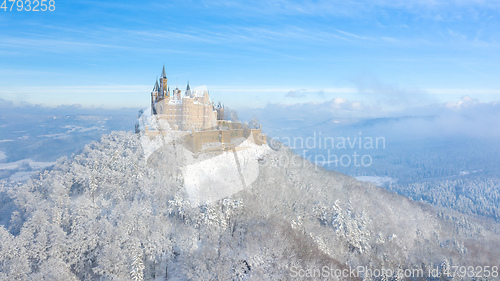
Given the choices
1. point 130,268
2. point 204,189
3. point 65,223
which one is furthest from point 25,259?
point 204,189

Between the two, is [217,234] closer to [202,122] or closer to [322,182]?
[202,122]

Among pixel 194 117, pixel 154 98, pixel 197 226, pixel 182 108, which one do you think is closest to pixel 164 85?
pixel 154 98

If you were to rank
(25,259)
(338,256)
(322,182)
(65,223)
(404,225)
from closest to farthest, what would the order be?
(25,259), (65,223), (338,256), (404,225), (322,182)

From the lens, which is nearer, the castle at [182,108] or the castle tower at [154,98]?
the castle at [182,108]

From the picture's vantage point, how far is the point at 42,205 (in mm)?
34844

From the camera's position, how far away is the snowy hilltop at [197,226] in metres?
28.6

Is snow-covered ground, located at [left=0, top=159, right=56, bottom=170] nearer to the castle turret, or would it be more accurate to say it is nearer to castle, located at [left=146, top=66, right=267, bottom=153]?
the castle turret

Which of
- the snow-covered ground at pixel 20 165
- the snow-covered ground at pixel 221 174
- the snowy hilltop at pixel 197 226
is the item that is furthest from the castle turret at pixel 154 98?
the snow-covered ground at pixel 20 165

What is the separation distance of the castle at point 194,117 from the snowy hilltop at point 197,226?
3476 mm

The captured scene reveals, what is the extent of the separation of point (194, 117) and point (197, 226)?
30861 millimetres

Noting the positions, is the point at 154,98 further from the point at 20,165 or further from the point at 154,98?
the point at 20,165

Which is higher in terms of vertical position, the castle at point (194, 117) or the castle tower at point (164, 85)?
the castle tower at point (164, 85)

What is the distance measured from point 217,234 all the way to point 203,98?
3656 centimetres

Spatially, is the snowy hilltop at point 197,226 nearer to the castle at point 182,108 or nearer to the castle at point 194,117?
the castle at point 194,117
